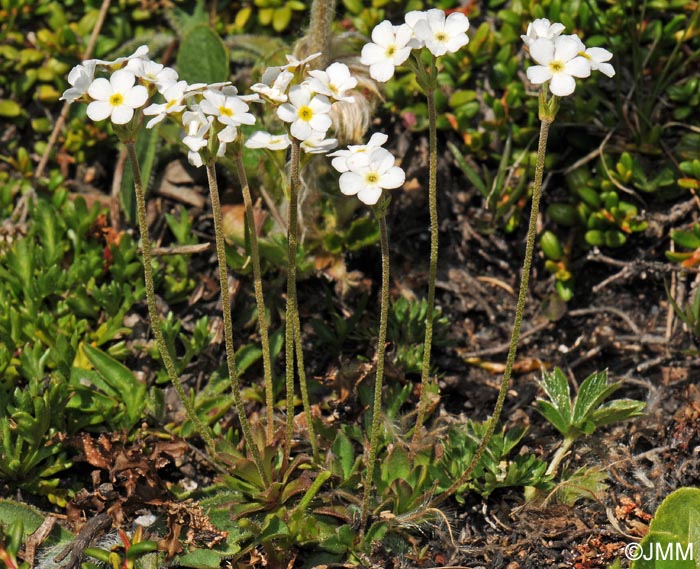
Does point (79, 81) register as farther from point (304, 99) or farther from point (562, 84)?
point (562, 84)

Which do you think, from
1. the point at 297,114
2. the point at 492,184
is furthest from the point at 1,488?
the point at 492,184

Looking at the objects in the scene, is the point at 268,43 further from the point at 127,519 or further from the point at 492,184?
the point at 127,519

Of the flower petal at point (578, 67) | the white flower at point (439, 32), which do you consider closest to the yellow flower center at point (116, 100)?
the white flower at point (439, 32)

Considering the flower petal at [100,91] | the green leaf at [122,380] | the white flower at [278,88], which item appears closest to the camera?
the flower petal at [100,91]

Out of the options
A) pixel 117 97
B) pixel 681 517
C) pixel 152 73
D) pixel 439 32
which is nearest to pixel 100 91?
pixel 117 97

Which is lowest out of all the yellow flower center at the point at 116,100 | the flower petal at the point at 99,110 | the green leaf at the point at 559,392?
the green leaf at the point at 559,392

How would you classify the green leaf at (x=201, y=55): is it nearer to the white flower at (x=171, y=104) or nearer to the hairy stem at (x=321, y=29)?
the hairy stem at (x=321, y=29)
